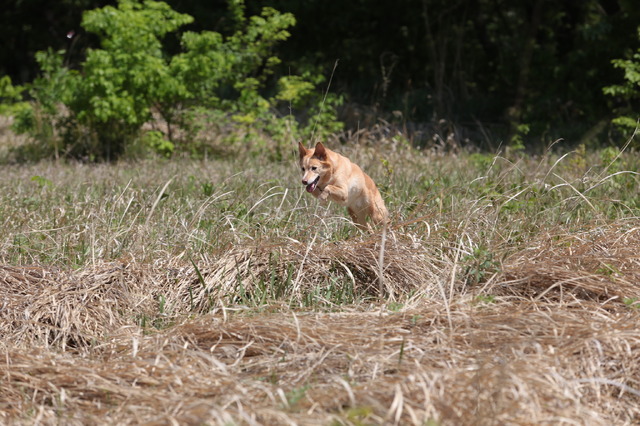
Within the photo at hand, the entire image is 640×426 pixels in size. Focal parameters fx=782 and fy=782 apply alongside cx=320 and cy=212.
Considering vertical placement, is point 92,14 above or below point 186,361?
above

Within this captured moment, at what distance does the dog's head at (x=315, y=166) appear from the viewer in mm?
5023

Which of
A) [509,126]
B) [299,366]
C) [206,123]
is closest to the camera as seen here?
[299,366]

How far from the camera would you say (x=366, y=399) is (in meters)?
2.90

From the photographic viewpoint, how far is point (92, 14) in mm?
11180

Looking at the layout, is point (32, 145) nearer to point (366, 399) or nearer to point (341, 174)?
point (341, 174)

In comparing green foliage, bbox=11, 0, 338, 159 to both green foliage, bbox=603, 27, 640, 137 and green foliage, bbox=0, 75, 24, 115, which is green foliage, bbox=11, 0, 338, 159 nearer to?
green foliage, bbox=0, 75, 24, 115

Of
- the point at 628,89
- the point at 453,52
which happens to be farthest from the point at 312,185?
the point at 453,52

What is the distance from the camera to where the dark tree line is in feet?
47.9

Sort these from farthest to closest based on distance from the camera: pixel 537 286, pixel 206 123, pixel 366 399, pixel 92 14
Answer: pixel 206 123 < pixel 92 14 < pixel 537 286 < pixel 366 399

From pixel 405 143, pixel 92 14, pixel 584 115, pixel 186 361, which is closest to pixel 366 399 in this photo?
pixel 186 361

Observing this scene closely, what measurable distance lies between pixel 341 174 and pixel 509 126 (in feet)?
32.9

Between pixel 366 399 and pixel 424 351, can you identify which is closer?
pixel 366 399

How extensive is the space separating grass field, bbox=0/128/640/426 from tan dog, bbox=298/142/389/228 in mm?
196

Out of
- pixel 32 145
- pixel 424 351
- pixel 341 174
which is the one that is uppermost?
pixel 341 174
